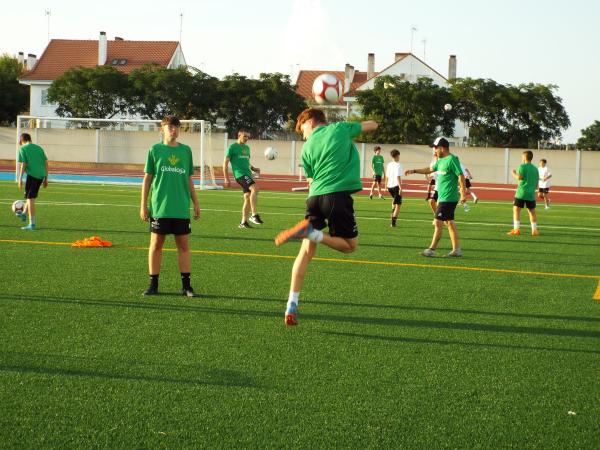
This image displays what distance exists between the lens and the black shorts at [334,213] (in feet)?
24.2

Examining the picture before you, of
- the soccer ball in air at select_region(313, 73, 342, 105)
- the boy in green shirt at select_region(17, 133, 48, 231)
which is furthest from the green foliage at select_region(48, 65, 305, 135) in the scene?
the soccer ball in air at select_region(313, 73, 342, 105)

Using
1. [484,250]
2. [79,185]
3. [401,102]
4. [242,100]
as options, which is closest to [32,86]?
[242,100]

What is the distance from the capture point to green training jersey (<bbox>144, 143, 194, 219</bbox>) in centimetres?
847

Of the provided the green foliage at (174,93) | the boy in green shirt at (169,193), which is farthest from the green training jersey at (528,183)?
the green foliage at (174,93)

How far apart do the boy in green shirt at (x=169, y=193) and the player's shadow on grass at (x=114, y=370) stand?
2767mm

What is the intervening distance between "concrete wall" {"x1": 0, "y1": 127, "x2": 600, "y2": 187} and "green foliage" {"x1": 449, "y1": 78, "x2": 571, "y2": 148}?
1064cm

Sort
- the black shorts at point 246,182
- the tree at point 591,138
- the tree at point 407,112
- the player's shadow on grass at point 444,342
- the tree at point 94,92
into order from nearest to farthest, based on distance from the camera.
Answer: the player's shadow on grass at point 444,342
the black shorts at point 246,182
the tree at point 407,112
the tree at point 94,92
the tree at point 591,138

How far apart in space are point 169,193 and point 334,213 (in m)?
1.99

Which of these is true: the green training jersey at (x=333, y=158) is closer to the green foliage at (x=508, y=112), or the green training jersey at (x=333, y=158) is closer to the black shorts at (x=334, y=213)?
the black shorts at (x=334, y=213)

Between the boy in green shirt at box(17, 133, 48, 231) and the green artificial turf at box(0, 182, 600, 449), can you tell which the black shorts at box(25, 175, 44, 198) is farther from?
the green artificial turf at box(0, 182, 600, 449)

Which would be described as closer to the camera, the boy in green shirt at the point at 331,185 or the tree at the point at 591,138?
the boy in green shirt at the point at 331,185

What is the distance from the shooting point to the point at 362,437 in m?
4.45

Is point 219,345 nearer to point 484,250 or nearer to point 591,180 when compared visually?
point 484,250

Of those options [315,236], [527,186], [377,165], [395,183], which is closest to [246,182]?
[395,183]
